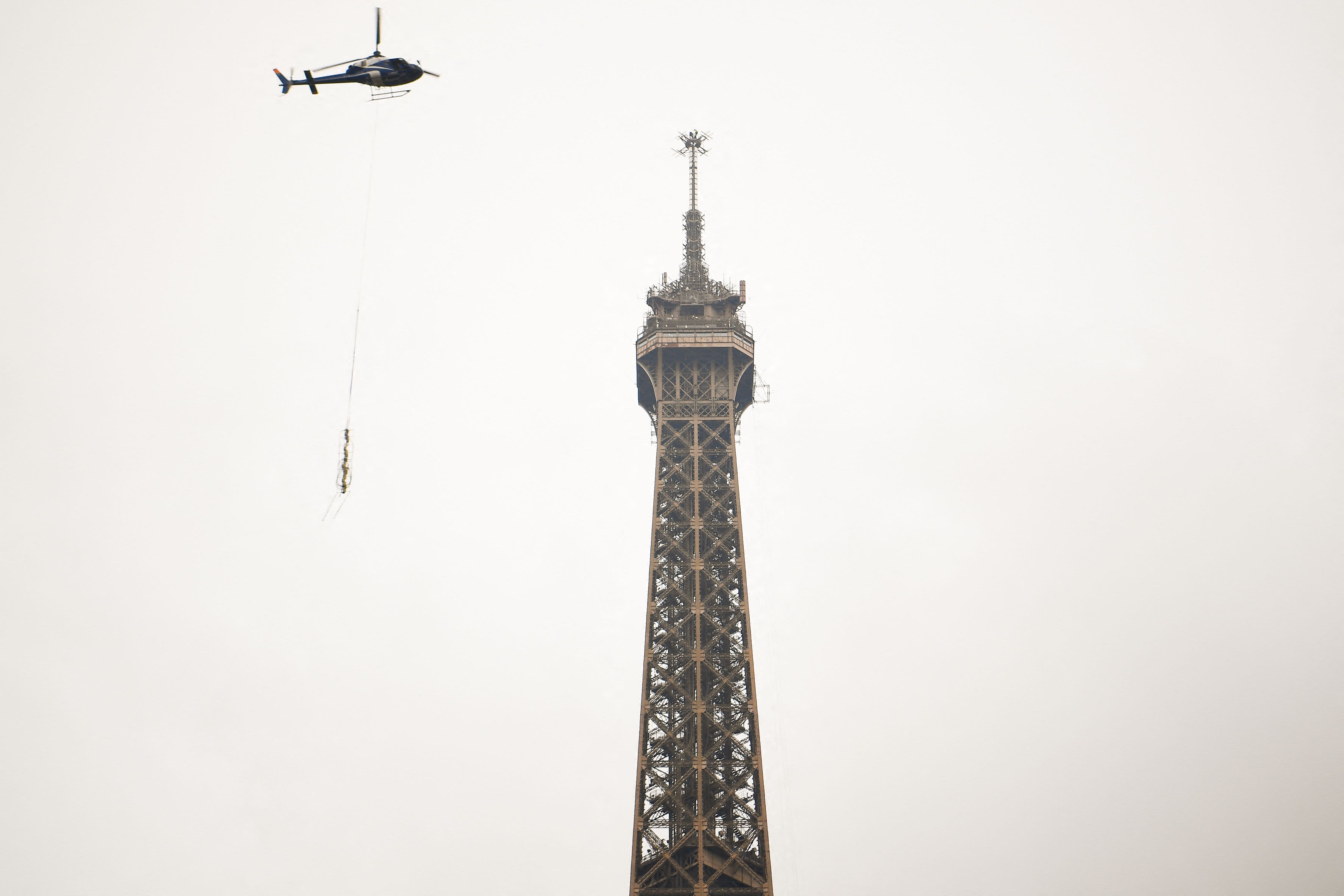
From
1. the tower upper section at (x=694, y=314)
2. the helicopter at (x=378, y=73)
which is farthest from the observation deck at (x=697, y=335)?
the helicopter at (x=378, y=73)

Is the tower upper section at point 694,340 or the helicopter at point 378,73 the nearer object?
the helicopter at point 378,73

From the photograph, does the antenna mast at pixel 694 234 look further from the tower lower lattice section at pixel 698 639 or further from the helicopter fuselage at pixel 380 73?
the helicopter fuselage at pixel 380 73

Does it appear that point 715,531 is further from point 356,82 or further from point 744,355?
point 356,82

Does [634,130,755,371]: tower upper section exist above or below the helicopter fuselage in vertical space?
above

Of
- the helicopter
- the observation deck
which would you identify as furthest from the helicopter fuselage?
the observation deck

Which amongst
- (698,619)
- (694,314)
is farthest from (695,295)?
(698,619)

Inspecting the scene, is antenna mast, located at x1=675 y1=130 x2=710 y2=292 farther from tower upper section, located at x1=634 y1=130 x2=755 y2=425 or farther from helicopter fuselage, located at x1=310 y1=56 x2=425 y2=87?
helicopter fuselage, located at x1=310 y1=56 x2=425 y2=87

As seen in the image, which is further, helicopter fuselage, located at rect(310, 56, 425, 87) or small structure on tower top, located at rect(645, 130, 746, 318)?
small structure on tower top, located at rect(645, 130, 746, 318)

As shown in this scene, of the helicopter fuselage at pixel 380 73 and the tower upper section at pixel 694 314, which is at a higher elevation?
the tower upper section at pixel 694 314
